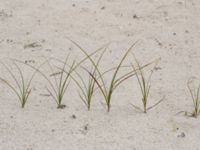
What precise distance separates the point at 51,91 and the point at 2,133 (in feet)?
2.08

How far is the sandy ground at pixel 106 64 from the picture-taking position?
3.24 m

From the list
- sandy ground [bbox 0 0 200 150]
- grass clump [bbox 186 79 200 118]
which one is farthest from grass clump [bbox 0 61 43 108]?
grass clump [bbox 186 79 200 118]

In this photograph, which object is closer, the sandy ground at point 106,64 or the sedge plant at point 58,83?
the sandy ground at point 106,64

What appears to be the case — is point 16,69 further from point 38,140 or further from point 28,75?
point 38,140

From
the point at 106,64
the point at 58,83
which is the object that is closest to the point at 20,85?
the point at 58,83

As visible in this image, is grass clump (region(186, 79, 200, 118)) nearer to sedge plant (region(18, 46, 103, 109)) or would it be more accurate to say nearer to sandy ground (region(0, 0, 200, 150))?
sandy ground (region(0, 0, 200, 150))

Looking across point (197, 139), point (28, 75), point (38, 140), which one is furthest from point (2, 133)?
point (197, 139)

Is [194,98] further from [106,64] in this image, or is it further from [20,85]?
[20,85]

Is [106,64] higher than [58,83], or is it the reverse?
[106,64]

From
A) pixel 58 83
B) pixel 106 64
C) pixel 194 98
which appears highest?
pixel 106 64

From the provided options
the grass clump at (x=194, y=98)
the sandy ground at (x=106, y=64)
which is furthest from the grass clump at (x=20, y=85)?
the grass clump at (x=194, y=98)

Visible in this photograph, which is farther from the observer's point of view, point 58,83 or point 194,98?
point 58,83

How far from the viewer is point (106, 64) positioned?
4262 mm

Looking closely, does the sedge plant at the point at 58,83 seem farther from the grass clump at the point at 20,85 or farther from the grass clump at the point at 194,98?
the grass clump at the point at 194,98
